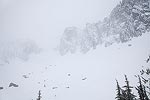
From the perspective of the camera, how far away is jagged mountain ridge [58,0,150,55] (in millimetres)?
86619

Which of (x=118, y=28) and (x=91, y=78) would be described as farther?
(x=118, y=28)

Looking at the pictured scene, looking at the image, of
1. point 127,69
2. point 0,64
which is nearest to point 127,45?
point 127,69

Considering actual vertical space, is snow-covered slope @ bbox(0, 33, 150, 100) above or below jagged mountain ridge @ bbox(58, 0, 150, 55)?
below

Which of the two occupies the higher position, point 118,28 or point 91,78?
point 118,28

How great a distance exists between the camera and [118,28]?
97812 millimetres

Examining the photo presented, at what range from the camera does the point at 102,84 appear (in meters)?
59.9

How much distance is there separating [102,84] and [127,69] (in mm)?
12508

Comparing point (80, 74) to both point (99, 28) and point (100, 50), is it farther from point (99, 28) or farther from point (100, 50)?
point (99, 28)

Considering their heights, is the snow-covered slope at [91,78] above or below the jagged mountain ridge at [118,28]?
below

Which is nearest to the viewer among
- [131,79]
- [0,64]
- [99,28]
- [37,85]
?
[131,79]

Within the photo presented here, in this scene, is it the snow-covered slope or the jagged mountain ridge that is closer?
the snow-covered slope

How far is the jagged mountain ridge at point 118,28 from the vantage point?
8662 centimetres

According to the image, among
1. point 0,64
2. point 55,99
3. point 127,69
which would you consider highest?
point 0,64

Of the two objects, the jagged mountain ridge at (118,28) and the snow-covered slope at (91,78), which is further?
the jagged mountain ridge at (118,28)
